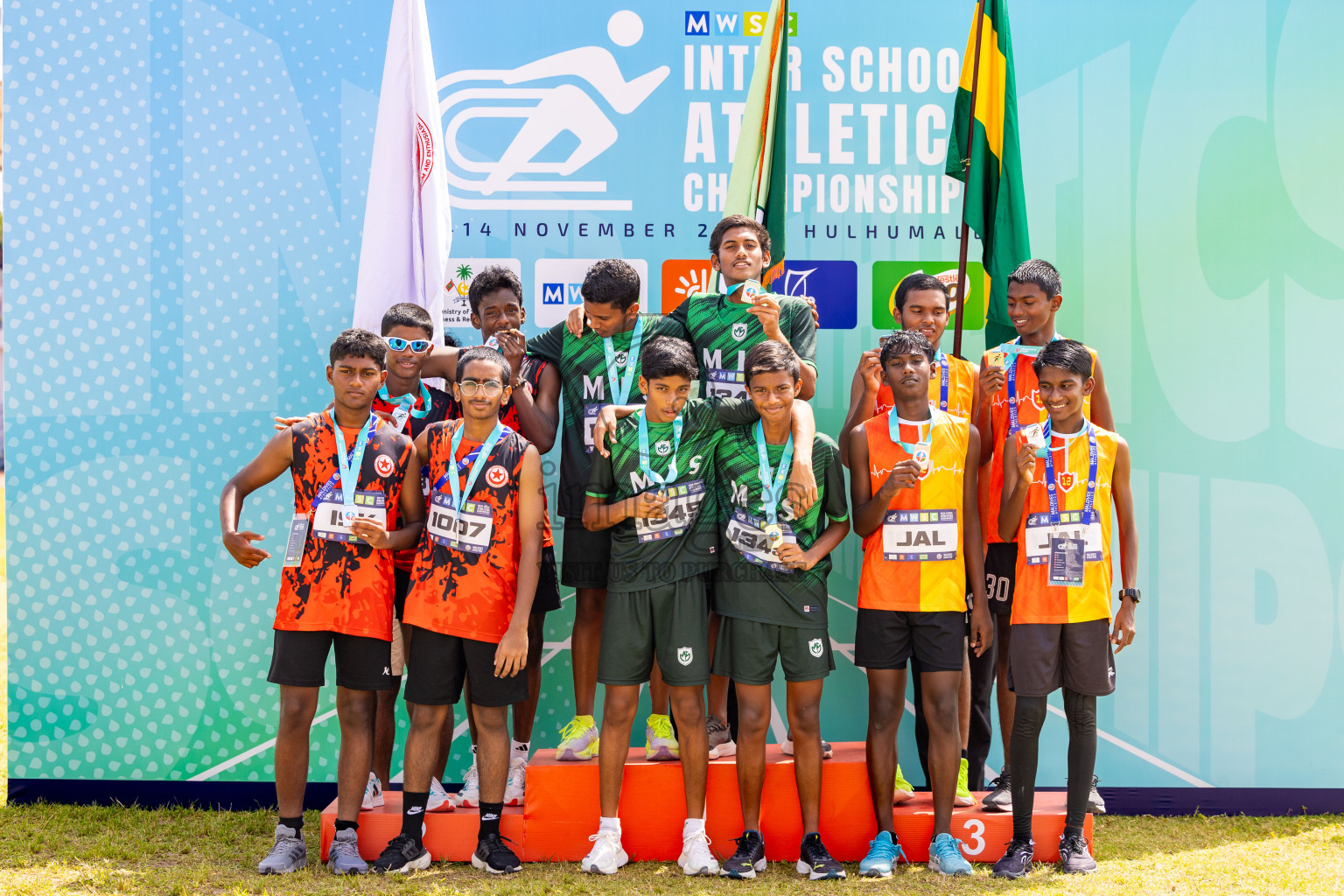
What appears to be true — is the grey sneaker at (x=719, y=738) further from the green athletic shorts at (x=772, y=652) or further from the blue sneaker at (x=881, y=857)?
the blue sneaker at (x=881, y=857)

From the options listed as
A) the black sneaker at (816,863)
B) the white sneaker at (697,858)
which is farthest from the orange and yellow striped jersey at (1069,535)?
the white sneaker at (697,858)

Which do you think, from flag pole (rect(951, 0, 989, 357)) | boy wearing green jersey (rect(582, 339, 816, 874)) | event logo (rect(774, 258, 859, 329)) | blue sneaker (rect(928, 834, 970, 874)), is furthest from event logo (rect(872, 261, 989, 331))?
blue sneaker (rect(928, 834, 970, 874))

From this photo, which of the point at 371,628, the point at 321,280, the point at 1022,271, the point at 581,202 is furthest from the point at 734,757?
the point at 321,280

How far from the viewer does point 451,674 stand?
11.8 feet

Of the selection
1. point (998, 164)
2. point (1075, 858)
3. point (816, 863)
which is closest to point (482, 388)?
point (816, 863)

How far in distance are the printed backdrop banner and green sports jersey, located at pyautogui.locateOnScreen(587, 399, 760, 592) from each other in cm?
133

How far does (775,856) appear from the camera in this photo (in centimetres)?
380

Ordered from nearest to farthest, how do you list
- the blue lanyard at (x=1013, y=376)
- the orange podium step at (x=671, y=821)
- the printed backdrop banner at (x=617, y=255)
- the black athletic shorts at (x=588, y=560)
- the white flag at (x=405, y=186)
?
the orange podium step at (x=671, y=821) → the black athletic shorts at (x=588, y=560) → the blue lanyard at (x=1013, y=376) → the white flag at (x=405, y=186) → the printed backdrop banner at (x=617, y=255)

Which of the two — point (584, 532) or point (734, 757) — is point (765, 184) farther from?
point (734, 757)

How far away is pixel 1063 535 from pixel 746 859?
1.80m

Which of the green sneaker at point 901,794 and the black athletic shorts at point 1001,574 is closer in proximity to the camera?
the green sneaker at point 901,794

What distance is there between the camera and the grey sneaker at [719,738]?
3.98m

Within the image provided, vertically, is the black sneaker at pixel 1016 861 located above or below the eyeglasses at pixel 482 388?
below

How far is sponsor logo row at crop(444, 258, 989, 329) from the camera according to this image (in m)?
4.79
